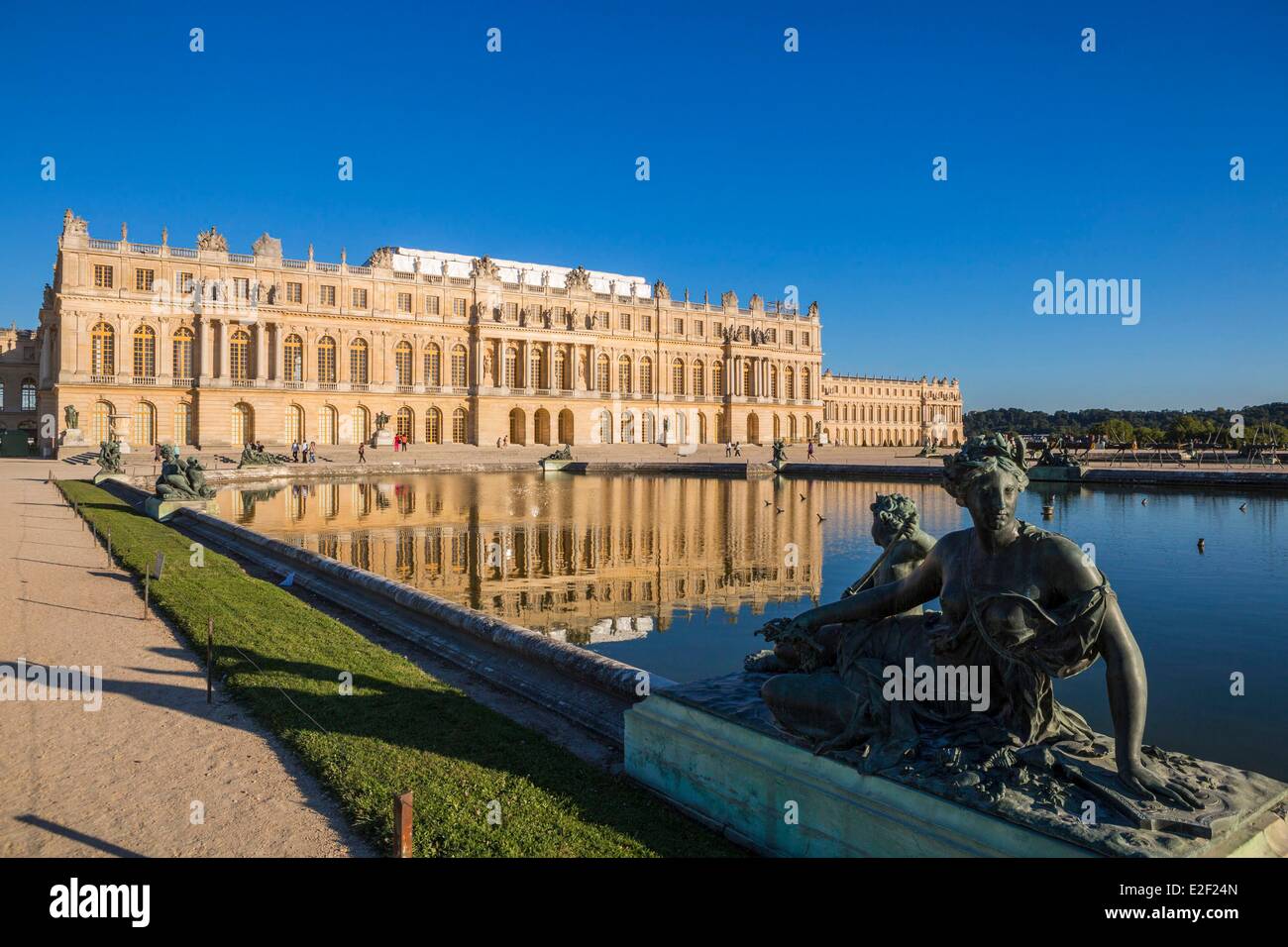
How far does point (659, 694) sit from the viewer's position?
4.69m

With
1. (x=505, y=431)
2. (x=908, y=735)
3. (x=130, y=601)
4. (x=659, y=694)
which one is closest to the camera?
(x=908, y=735)

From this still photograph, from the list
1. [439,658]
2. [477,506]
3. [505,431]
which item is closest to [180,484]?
[477,506]

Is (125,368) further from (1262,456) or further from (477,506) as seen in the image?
(1262,456)

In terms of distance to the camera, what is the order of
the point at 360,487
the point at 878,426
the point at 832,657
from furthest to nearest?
the point at 878,426, the point at 360,487, the point at 832,657

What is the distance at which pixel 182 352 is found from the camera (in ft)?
178

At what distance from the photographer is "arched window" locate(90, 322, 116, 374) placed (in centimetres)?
5109

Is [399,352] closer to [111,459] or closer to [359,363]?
[359,363]

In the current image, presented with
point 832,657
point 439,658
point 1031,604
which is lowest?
point 439,658

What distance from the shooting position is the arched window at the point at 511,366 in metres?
67.1

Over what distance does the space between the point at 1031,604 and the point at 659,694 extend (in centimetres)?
225

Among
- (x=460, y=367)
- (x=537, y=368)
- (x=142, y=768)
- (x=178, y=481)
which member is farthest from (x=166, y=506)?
(x=537, y=368)

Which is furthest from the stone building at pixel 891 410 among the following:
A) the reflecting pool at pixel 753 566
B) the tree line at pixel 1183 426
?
the reflecting pool at pixel 753 566

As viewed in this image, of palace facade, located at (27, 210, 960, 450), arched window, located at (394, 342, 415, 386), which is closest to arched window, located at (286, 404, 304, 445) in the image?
palace facade, located at (27, 210, 960, 450)

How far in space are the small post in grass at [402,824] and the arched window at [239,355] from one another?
58.9m
